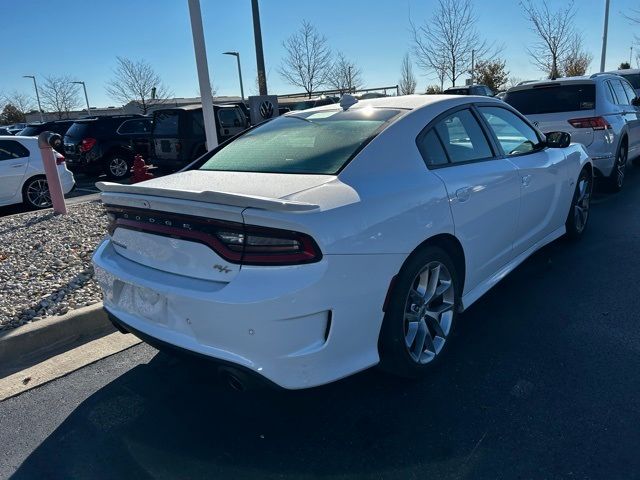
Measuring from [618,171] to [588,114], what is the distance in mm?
1182

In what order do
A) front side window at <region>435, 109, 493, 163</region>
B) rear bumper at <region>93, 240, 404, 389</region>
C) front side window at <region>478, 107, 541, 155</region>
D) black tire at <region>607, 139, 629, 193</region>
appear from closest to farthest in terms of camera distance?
rear bumper at <region>93, 240, 404, 389</region>
front side window at <region>435, 109, 493, 163</region>
front side window at <region>478, 107, 541, 155</region>
black tire at <region>607, 139, 629, 193</region>

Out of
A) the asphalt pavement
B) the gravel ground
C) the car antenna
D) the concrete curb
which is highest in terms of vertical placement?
the car antenna

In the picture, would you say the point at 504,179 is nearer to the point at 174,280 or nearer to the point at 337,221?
the point at 337,221

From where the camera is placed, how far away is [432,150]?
10.3 feet

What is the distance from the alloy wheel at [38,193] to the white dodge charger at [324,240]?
23.3ft

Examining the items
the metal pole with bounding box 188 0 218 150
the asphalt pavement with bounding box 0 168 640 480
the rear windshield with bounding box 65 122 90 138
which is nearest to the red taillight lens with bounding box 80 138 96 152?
the rear windshield with bounding box 65 122 90 138

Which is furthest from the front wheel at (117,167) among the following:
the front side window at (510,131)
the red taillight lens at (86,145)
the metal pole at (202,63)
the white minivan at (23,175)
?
the front side window at (510,131)

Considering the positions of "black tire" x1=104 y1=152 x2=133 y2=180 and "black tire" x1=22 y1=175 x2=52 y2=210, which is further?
"black tire" x1=104 y1=152 x2=133 y2=180

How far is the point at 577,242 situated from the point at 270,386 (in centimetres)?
428

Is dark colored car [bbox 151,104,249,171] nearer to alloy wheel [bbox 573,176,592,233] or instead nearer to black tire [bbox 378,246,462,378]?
alloy wheel [bbox 573,176,592,233]

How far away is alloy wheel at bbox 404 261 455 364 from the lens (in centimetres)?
289

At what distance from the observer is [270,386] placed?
2.34 metres

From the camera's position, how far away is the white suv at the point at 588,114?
23.4 feet

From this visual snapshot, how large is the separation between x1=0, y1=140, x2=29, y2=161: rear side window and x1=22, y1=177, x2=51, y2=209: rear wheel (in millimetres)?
474
